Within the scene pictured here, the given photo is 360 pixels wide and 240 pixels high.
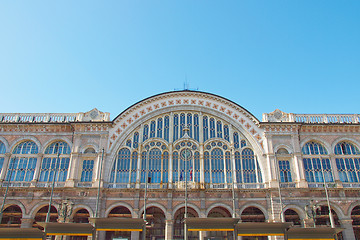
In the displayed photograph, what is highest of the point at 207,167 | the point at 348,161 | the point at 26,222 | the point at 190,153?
the point at 190,153

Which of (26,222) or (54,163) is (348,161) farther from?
(26,222)

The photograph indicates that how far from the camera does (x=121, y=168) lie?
4238 cm

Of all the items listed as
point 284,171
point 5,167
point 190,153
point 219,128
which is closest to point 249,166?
point 284,171

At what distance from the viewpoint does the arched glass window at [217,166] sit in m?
41.9

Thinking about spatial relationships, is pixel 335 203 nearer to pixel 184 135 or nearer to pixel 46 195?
pixel 184 135

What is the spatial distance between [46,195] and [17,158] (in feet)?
24.9

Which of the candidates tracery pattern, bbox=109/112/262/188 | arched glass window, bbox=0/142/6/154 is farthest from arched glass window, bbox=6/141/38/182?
tracery pattern, bbox=109/112/262/188

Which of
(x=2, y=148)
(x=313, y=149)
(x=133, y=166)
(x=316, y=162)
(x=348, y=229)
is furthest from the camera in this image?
(x=2, y=148)

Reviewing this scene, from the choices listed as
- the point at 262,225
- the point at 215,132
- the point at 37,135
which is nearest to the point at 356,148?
the point at 215,132

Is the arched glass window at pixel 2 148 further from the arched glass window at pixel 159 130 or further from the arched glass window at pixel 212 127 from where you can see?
the arched glass window at pixel 212 127

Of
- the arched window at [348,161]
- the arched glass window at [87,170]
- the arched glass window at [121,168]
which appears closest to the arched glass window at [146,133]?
the arched glass window at [121,168]

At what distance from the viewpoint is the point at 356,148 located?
1706 inches

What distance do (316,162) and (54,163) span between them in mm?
36389

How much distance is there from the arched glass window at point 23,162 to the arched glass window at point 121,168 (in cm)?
1123
